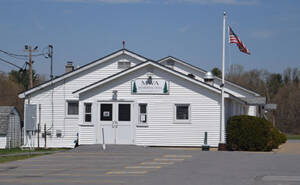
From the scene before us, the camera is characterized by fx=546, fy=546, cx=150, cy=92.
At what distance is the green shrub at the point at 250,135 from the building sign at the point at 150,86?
4376 millimetres

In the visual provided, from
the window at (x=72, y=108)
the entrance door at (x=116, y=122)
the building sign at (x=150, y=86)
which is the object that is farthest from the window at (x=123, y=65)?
the entrance door at (x=116, y=122)

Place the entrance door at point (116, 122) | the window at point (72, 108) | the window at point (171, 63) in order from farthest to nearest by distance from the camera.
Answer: the window at point (171, 63), the window at point (72, 108), the entrance door at point (116, 122)

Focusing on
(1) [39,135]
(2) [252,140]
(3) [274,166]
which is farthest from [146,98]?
(3) [274,166]

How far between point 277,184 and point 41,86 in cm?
2303

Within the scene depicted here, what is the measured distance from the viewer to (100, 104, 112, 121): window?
2947 cm

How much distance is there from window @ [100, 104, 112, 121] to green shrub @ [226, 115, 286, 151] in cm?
649

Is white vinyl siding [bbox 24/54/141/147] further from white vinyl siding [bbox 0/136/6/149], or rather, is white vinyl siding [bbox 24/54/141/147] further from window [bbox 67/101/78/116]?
white vinyl siding [bbox 0/136/6/149]

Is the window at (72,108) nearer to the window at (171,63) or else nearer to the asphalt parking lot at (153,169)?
the asphalt parking lot at (153,169)

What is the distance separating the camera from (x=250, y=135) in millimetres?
27469

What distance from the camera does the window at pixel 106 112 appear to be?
29.5 metres

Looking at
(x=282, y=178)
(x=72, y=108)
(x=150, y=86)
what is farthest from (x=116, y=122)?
(x=282, y=178)

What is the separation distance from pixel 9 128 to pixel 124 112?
452 inches

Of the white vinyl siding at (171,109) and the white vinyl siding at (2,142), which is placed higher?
the white vinyl siding at (171,109)

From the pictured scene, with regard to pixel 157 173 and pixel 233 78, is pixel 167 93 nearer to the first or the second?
pixel 157 173
